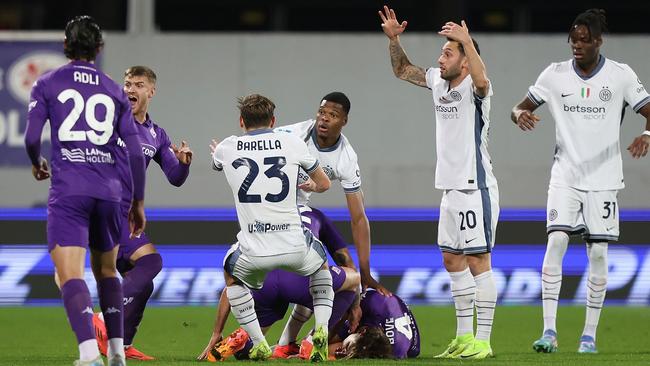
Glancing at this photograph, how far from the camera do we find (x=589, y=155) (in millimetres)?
8734

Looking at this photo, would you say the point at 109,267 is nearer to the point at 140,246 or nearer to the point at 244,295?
the point at 244,295

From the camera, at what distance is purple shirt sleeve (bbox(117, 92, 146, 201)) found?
6301 mm

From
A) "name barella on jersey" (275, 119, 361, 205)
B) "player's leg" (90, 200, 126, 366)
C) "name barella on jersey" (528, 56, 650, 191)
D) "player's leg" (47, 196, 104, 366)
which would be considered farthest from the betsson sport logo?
"player's leg" (47, 196, 104, 366)

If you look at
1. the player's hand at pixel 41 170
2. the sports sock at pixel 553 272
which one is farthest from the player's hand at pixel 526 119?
the player's hand at pixel 41 170

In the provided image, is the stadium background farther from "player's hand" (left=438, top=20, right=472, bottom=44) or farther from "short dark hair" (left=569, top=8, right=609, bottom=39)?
"player's hand" (left=438, top=20, right=472, bottom=44)

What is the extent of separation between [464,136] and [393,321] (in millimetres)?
1269

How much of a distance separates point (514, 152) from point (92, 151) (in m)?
9.43

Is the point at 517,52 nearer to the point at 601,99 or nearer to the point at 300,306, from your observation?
the point at 601,99

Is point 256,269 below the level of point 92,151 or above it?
below

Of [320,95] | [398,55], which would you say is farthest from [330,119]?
[320,95]

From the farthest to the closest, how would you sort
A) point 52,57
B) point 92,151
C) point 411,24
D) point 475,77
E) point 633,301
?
point 411,24 < point 52,57 < point 633,301 < point 475,77 < point 92,151

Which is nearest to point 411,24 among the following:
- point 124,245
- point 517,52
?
point 517,52

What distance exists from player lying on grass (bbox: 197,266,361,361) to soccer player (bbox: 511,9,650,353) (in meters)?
1.63

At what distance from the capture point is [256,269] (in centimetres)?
724
